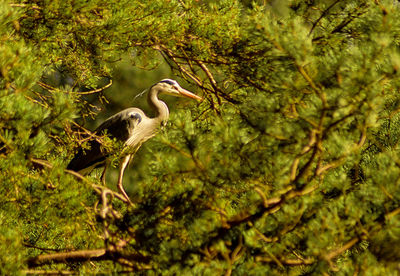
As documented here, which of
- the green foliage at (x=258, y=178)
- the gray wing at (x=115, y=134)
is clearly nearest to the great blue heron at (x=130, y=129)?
the gray wing at (x=115, y=134)

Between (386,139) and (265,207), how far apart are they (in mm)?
1712

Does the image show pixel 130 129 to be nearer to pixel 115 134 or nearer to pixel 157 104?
Result: pixel 115 134

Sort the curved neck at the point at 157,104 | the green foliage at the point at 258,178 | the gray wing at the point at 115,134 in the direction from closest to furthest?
the green foliage at the point at 258,178 → the gray wing at the point at 115,134 → the curved neck at the point at 157,104

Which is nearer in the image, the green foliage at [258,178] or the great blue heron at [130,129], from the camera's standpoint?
the green foliage at [258,178]

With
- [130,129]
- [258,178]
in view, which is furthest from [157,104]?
[258,178]

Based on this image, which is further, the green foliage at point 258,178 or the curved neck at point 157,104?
the curved neck at point 157,104

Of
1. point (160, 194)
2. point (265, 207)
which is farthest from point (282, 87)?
point (160, 194)

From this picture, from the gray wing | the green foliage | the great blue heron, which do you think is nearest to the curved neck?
the great blue heron

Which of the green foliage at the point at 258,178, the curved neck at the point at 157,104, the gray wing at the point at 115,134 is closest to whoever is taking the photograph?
the green foliage at the point at 258,178

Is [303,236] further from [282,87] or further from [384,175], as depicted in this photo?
[282,87]

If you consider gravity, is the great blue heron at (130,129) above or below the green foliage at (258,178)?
below

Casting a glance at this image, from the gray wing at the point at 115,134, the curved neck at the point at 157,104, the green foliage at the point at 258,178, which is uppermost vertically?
the green foliage at the point at 258,178

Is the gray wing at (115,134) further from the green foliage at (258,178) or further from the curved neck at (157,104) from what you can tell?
the green foliage at (258,178)

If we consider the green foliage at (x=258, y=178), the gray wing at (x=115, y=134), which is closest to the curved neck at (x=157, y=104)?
the gray wing at (x=115, y=134)
